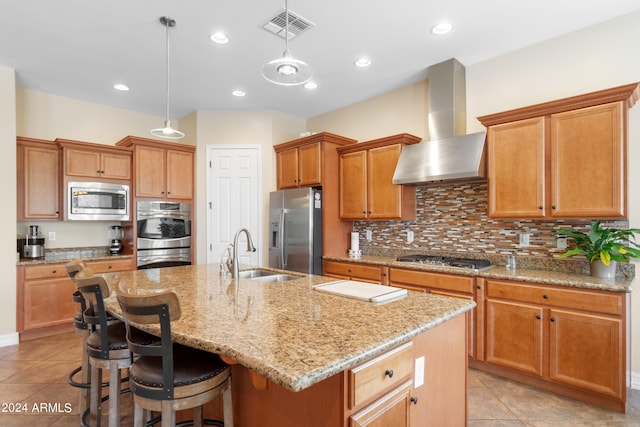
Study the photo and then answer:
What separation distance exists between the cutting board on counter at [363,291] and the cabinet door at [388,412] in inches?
17.9

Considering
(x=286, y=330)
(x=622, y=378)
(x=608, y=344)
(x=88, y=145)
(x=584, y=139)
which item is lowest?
(x=622, y=378)

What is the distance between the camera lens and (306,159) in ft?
14.5

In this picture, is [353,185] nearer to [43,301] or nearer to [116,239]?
[116,239]

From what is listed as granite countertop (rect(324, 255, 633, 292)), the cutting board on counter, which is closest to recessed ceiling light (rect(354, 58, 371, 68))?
granite countertop (rect(324, 255, 633, 292))

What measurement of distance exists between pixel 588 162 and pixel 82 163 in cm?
527

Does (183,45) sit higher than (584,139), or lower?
higher

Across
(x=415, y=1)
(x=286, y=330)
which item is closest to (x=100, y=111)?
(x=415, y=1)

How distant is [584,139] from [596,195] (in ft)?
1.44

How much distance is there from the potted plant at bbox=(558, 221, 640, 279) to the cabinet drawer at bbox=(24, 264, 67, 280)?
5060 millimetres

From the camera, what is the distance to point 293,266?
434cm

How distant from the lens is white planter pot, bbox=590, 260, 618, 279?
8.28 feet

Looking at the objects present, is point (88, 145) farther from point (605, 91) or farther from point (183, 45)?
point (605, 91)

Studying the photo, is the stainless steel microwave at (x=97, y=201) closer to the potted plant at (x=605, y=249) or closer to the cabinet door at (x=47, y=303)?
the cabinet door at (x=47, y=303)

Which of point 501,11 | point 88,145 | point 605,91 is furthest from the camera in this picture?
point 88,145
